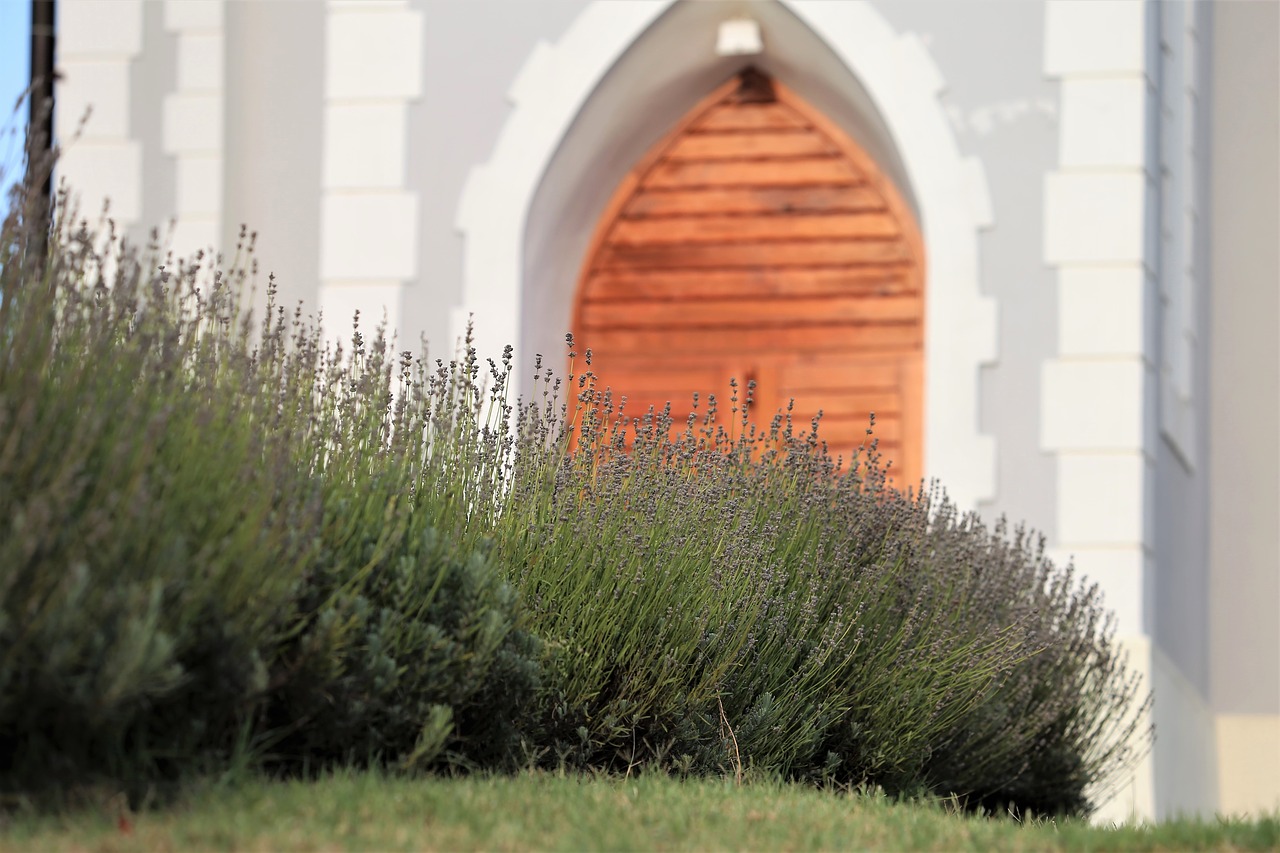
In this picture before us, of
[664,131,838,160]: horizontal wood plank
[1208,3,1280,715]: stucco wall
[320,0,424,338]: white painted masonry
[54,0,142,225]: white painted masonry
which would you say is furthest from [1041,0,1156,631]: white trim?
[54,0,142,225]: white painted masonry

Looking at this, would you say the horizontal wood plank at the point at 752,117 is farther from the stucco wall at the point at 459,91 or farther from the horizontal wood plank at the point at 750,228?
the stucco wall at the point at 459,91

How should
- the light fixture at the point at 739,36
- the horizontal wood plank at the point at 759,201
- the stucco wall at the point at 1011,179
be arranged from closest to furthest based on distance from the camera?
the stucco wall at the point at 1011,179 < the light fixture at the point at 739,36 < the horizontal wood plank at the point at 759,201

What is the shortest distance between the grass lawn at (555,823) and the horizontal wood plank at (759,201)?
4.75 metres

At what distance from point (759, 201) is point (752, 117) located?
16.5 inches

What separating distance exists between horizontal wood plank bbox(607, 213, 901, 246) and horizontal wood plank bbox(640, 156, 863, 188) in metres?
0.17

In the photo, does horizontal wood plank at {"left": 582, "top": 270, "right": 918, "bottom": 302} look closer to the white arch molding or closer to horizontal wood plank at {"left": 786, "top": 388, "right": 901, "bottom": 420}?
horizontal wood plank at {"left": 786, "top": 388, "right": 901, "bottom": 420}

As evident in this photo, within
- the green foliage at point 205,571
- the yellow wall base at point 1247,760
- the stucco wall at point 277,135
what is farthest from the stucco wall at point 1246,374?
the green foliage at point 205,571

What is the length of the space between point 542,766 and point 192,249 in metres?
4.51

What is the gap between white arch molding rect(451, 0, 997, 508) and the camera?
681cm

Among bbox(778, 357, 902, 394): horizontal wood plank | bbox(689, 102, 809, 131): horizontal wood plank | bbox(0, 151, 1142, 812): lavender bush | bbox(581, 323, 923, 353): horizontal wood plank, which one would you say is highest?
bbox(689, 102, 809, 131): horizontal wood plank

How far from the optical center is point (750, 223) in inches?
316

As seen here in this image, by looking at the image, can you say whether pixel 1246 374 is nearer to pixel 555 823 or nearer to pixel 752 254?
pixel 752 254

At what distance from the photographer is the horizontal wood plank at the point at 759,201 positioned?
7969 millimetres

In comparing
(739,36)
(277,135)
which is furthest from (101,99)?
(739,36)
